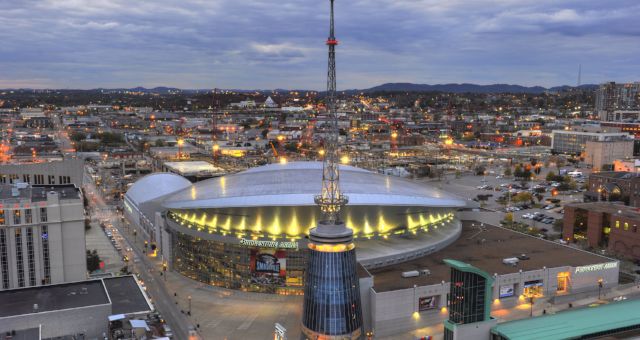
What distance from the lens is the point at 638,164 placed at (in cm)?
9081

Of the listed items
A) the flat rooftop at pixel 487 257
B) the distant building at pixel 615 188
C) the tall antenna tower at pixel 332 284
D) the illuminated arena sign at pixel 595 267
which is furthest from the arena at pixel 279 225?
the distant building at pixel 615 188

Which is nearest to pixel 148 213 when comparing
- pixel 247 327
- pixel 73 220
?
pixel 73 220

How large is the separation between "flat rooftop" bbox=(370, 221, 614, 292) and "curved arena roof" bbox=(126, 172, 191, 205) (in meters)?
32.3

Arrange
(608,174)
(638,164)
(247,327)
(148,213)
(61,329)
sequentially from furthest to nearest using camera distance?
(638,164)
(608,174)
(148,213)
(247,327)
(61,329)

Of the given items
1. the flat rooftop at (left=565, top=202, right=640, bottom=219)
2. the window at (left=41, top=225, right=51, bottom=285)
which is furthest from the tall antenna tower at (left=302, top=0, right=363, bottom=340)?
the flat rooftop at (left=565, top=202, right=640, bottom=219)

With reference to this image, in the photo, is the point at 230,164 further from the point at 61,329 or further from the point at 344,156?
the point at 61,329

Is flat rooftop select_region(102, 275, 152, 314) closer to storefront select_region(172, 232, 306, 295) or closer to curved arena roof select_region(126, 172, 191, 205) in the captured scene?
storefront select_region(172, 232, 306, 295)

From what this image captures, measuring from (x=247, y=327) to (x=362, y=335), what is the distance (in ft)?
24.3

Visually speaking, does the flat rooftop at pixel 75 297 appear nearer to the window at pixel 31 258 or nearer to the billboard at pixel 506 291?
the window at pixel 31 258

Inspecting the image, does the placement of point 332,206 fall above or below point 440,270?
above

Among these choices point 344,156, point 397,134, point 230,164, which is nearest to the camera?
point 230,164

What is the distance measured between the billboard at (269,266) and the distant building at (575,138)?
102 metres

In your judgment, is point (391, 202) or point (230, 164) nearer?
point (391, 202)

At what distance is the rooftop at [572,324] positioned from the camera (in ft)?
94.6
